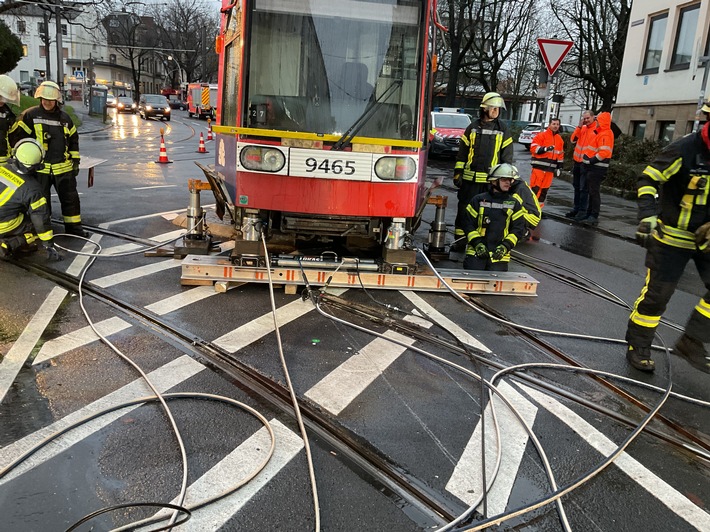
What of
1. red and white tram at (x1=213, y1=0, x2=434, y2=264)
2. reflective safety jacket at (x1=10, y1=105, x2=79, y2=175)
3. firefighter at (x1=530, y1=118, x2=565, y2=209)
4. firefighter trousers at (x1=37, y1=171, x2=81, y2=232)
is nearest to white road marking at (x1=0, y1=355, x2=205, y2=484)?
red and white tram at (x1=213, y1=0, x2=434, y2=264)

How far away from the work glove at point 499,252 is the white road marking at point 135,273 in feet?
11.7

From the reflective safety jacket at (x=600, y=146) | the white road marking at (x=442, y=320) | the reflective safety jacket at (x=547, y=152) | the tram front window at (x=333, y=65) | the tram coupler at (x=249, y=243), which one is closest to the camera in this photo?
the white road marking at (x=442, y=320)

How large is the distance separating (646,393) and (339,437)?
7.59 ft

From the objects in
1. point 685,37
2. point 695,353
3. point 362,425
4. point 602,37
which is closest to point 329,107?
point 362,425

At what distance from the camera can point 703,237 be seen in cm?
400

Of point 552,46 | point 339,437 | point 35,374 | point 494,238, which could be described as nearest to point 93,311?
point 35,374

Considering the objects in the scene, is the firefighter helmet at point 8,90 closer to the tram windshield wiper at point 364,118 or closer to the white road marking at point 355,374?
the tram windshield wiper at point 364,118

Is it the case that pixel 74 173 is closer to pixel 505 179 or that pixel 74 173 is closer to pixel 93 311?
pixel 93 311

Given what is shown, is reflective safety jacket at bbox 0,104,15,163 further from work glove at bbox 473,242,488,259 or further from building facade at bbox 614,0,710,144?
building facade at bbox 614,0,710,144

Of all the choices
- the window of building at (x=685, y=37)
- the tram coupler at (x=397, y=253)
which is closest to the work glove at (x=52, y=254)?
the tram coupler at (x=397, y=253)

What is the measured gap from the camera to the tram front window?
541 cm

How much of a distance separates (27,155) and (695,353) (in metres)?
6.78

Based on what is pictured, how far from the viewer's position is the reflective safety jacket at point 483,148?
770 cm

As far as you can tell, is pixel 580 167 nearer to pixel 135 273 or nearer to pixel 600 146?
pixel 600 146
